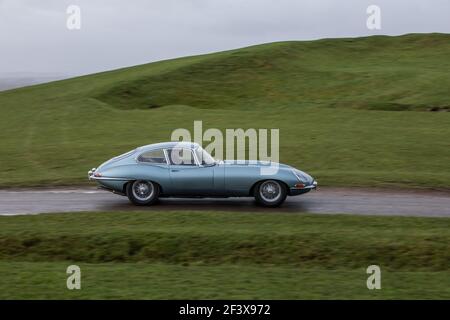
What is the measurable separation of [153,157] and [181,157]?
687 mm

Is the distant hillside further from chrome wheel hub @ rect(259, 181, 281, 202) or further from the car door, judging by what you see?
the car door

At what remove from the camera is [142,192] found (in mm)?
15398

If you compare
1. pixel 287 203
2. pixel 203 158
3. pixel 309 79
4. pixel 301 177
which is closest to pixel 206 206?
pixel 203 158

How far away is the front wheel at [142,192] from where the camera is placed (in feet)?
50.3

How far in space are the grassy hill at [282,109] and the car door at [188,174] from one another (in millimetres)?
4969

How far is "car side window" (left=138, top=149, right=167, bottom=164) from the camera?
50.3ft

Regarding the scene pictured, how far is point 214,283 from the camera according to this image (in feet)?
31.4

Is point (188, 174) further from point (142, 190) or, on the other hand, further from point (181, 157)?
point (142, 190)

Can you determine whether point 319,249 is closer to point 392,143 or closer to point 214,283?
point 214,283

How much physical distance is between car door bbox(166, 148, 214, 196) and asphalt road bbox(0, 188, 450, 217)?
0.54 metres

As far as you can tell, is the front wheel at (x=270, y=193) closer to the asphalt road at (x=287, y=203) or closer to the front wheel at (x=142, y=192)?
the asphalt road at (x=287, y=203)

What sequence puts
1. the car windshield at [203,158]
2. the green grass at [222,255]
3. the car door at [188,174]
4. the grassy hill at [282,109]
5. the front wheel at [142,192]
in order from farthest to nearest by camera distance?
the grassy hill at [282,109] < the front wheel at [142,192] < the car windshield at [203,158] < the car door at [188,174] < the green grass at [222,255]

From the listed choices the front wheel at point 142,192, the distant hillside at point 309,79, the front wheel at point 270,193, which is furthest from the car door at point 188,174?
the distant hillside at point 309,79
